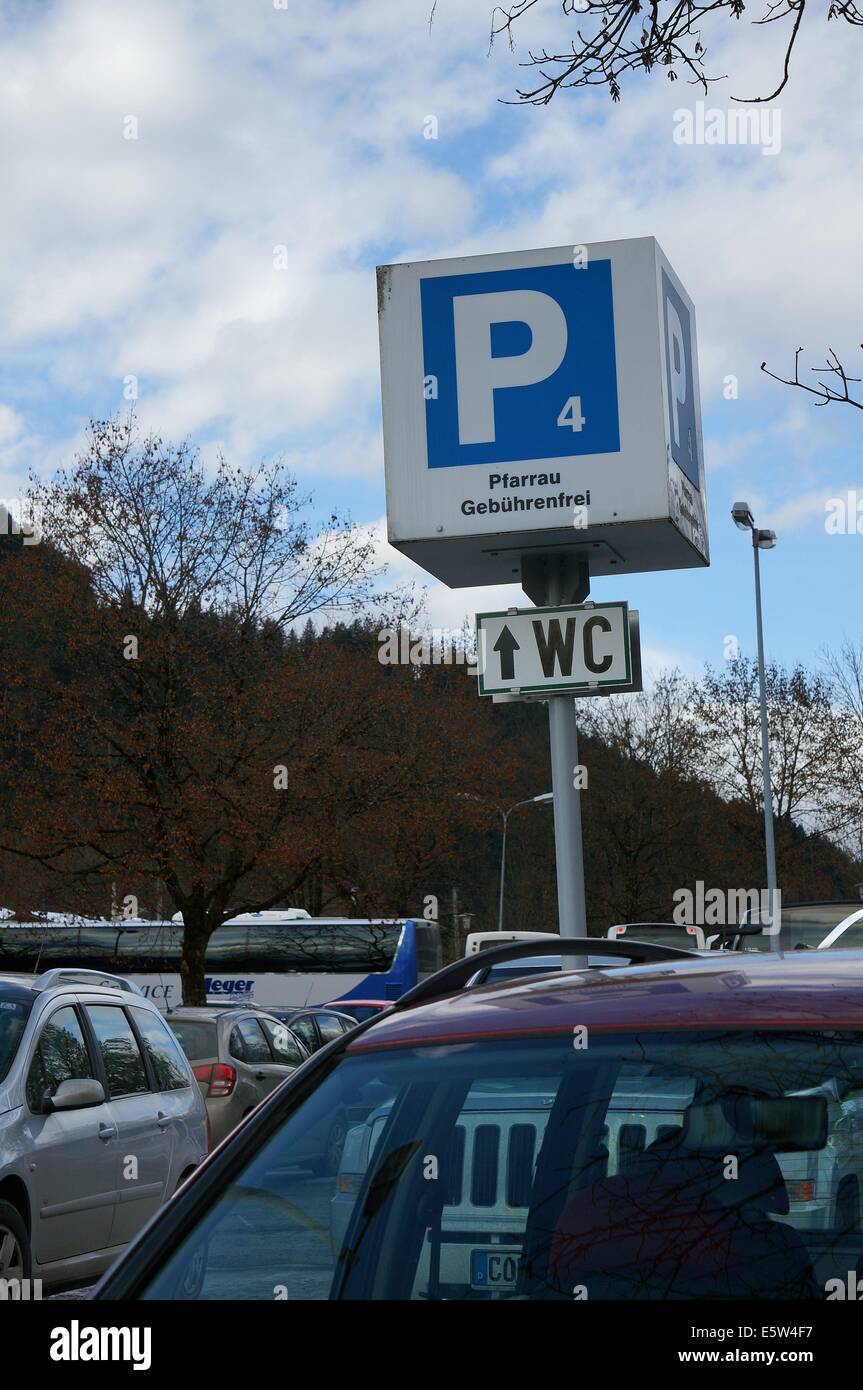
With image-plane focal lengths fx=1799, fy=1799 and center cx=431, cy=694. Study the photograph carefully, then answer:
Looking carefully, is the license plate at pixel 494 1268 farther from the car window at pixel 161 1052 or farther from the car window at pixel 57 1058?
the car window at pixel 161 1052

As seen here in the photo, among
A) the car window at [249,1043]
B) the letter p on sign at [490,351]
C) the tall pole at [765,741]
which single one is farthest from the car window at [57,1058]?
the tall pole at [765,741]

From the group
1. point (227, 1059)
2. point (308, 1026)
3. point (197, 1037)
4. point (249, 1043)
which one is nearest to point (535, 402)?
point (227, 1059)

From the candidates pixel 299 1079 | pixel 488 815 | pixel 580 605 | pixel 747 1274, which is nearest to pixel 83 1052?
pixel 580 605

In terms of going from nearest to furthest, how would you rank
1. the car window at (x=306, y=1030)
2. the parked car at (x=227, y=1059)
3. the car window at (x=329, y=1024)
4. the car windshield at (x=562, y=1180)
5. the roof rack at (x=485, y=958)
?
1. the car windshield at (x=562, y=1180)
2. the roof rack at (x=485, y=958)
3. the parked car at (x=227, y=1059)
4. the car window at (x=306, y=1030)
5. the car window at (x=329, y=1024)

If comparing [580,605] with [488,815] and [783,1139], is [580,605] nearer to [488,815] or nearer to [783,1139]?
[783,1139]

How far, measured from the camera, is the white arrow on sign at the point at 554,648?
956 centimetres

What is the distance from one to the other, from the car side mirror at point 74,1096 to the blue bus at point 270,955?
31.7 metres

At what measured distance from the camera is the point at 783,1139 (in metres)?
2.54

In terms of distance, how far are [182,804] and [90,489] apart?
6432mm

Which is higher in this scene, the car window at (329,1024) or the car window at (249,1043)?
the car window at (249,1043)

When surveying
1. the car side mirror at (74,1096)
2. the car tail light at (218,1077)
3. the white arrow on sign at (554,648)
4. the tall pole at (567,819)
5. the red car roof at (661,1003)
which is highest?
the white arrow on sign at (554,648)

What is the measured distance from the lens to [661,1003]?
2.63 meters

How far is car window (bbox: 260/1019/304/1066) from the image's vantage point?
18.7 m

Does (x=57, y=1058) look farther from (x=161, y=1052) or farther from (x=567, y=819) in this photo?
(x=567, y=819)
